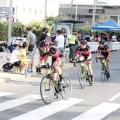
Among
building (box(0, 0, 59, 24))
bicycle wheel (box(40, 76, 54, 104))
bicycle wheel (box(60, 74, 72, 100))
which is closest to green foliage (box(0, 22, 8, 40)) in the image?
building (box(0, 0, 59, 24))

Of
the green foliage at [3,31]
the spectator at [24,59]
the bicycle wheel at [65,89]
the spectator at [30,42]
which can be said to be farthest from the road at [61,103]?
the green foliage at [3,31]

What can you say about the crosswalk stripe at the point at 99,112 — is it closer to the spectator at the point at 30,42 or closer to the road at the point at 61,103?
the road at the point at 61,103

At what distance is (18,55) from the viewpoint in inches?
723

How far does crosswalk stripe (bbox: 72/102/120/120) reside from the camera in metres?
10.2

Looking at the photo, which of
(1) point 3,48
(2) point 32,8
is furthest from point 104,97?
(2) point 32,8

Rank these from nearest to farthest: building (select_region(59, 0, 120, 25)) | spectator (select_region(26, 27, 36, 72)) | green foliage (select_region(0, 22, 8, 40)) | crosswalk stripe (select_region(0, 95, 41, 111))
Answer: crosswalk stripe (select_region(0, 95, 41, 111)) → spectator (select_region(26, 27, 36, 72)) → green foliage (select_region(0, 22, 8, 40)) → building (select_region(59, 0, 120, 25))

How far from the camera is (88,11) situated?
10481 cm

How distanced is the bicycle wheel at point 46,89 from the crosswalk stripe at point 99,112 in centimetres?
123

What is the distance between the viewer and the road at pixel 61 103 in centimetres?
1027

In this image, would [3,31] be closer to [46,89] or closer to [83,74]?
[83,74]

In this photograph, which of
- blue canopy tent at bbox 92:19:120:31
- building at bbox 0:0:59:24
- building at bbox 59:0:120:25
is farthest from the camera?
building at bbox 59:0:120:25

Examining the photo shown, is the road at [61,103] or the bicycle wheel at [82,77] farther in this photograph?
the bicycle wheel at [82,77]

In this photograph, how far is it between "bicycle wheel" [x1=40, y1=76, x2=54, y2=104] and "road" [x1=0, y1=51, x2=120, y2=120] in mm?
160

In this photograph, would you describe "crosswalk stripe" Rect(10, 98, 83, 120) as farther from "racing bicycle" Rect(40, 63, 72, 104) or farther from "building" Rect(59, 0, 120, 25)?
"building" Rect(59, 0, 120, 25)
